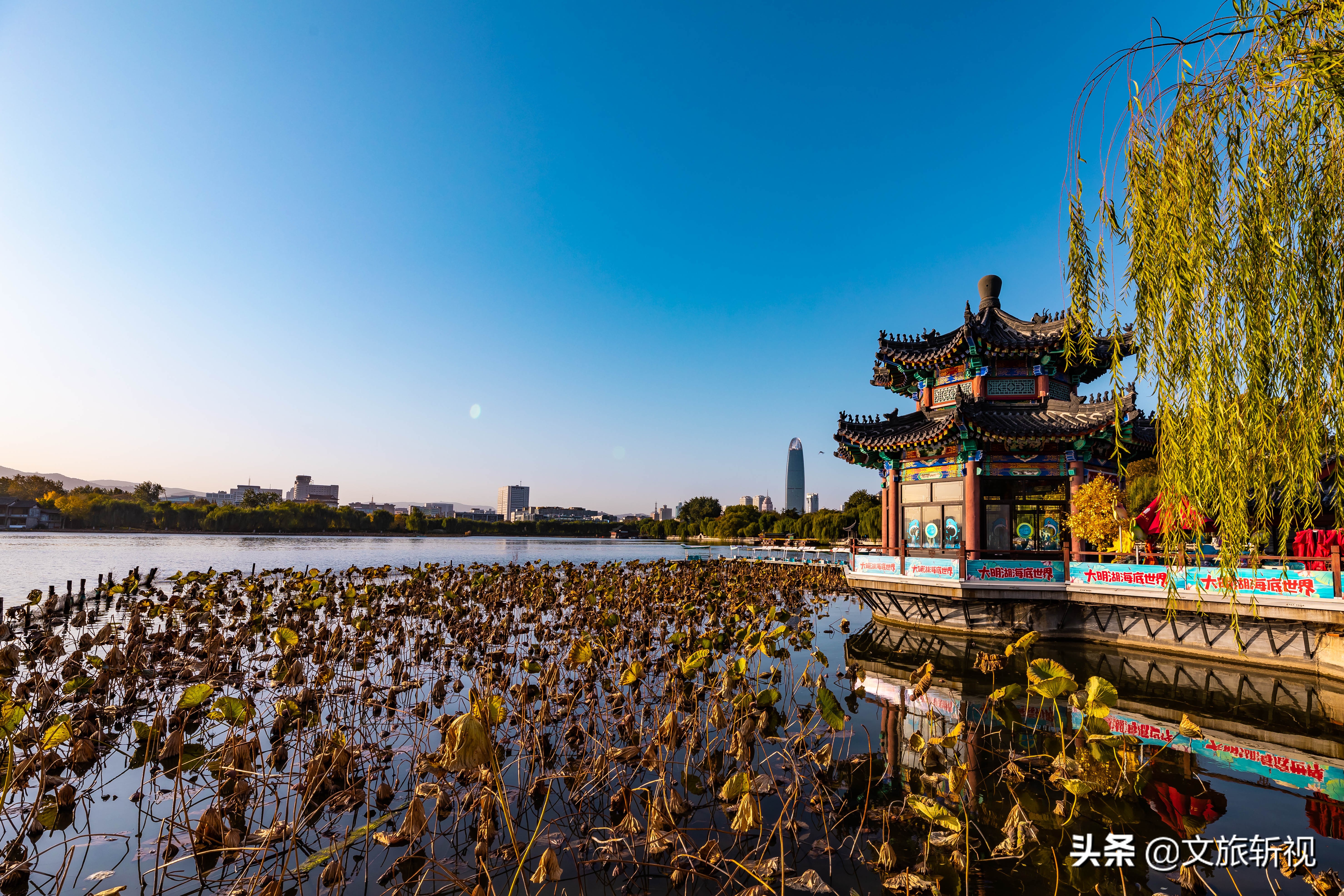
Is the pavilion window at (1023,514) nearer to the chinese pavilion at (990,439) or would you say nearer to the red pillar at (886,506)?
the chinese pavilion at (990,439)

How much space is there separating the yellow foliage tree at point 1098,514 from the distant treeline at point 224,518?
321 ft

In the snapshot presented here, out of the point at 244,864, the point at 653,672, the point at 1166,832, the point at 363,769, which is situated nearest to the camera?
the point at 244,864

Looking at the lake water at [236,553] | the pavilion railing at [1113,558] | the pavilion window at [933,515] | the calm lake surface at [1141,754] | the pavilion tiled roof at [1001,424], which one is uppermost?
the pavilion tiled roof at [1001,424]

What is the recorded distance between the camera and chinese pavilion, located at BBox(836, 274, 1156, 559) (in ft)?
48.7

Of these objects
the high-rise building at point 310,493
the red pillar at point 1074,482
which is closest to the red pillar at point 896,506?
the red pillar at point 1074,482

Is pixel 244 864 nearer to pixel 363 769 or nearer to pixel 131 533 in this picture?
pixel 363 769

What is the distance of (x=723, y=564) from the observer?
29.8 meters

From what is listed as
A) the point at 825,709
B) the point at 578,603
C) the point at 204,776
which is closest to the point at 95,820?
the point at 204,776

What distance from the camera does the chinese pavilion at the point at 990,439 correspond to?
48.7ft

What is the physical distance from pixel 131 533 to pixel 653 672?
106803 mm

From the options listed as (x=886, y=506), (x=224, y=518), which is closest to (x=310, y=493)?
(x=224, y=518)

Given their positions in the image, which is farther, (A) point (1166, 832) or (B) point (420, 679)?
(B) point (420, 679)

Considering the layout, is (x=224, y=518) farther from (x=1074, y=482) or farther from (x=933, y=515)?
(x=1074, y=482)

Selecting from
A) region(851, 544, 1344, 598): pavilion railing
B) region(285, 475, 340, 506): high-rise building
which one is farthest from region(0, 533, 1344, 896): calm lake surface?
region(285, 475, 340, 506): high-rise building
